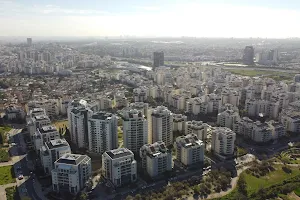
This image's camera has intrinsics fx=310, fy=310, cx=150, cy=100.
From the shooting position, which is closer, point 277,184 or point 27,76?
point 277,184

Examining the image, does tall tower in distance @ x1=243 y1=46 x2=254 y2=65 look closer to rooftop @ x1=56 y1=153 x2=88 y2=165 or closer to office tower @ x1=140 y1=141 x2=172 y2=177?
office tower @ x1=140 y1=141 x2=172 y2=177

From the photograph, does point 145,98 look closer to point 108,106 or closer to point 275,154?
point 108,106

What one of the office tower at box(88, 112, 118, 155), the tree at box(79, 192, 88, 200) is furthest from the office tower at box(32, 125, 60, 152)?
the tree at box(79, 192, 88, 200)

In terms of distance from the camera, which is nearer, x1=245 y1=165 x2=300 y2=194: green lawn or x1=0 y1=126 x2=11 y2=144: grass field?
x1=245 y1=165 x2=300 y2=194: green lawn

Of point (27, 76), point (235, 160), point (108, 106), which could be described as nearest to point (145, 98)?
point (108, 106)

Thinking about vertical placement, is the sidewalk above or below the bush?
below

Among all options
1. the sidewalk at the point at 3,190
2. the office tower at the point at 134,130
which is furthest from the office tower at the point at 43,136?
the office tower at the point at 134,130

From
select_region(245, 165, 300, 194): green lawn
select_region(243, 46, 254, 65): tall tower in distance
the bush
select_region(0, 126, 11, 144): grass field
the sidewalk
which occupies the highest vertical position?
select_region(243, 46, 254, 65): tall tower in distance
